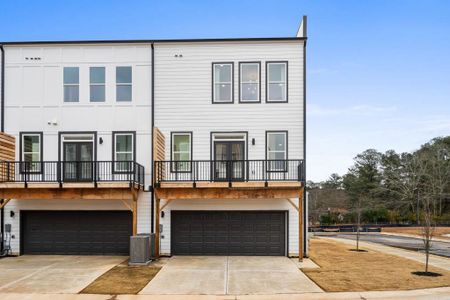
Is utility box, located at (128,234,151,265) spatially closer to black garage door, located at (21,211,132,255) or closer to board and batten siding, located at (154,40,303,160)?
black garage door, located at (21,211,132,255)

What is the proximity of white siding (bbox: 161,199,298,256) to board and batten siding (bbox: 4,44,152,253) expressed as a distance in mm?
1831

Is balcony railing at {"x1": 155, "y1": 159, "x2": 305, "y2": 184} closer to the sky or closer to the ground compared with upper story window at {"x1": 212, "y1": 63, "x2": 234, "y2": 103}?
closer to the ground

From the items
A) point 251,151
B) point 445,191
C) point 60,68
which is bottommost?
point 445,191

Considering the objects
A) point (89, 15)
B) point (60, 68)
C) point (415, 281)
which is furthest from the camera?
point (89, 15)

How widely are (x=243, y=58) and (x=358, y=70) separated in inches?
611

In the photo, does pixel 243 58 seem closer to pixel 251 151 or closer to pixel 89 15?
pixel 251 151

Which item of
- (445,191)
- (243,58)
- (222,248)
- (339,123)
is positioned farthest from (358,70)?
(445,191)

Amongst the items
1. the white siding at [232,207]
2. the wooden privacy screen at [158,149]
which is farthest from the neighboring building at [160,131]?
the wooden privacy screen at [158,149]

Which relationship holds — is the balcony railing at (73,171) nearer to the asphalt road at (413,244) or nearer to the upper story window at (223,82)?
the upper story window at (223,82)

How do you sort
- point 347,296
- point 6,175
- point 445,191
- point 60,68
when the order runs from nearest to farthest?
point 347,296
point 6,175
point 60,68
point 445,191

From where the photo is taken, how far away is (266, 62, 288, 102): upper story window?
16625mm

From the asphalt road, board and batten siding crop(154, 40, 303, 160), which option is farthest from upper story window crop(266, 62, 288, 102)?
the asphalt road

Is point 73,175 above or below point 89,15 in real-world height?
below

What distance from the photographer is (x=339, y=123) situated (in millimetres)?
39344
